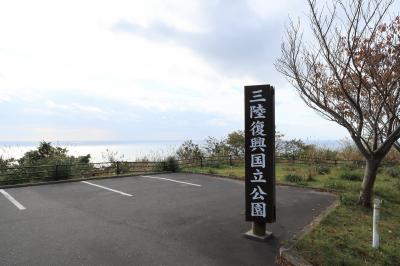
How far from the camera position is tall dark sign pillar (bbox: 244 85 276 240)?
197 inches

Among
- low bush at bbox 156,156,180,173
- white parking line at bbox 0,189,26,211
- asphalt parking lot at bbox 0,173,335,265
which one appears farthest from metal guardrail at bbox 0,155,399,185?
white parking line at bbox 0,189,26,211

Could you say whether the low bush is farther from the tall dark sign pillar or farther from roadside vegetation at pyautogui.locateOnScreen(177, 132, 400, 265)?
the tall dark sign pillar

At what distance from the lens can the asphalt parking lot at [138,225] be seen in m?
4.24

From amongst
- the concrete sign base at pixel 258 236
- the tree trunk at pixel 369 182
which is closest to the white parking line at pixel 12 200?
→ the concrete sign base at pixel 258 236

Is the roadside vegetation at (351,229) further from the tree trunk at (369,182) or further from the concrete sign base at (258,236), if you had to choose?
the concrete sign base at (258,236)

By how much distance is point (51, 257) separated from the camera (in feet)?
13.6

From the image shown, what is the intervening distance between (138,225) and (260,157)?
8.77 ft

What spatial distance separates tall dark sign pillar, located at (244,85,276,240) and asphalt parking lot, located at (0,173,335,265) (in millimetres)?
440

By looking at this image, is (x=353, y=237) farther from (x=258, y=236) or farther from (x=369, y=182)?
(x=369, y=182)

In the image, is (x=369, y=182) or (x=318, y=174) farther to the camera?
(x=318, y=174)

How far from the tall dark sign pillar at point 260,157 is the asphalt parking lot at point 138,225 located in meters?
0.44

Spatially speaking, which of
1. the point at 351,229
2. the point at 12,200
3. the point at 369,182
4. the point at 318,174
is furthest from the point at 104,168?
the point at 351,229

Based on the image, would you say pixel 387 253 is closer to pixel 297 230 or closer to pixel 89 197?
pixel 297 230

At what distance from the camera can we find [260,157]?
16.7 ft
